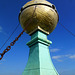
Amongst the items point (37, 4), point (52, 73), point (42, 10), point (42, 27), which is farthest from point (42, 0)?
point (52, 73)

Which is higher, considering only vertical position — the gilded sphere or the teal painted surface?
the gilded sphere

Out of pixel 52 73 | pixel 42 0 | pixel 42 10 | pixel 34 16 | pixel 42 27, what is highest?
pixel 42 0

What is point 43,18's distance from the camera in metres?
5.41

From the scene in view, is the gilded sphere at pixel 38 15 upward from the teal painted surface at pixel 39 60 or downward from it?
upward

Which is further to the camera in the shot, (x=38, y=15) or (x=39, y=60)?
(x=38, y=15)

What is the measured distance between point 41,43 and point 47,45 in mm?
628

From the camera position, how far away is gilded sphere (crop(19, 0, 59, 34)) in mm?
5380

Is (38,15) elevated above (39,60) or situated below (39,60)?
above

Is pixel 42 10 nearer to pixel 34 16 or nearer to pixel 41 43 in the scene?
pixel 34 16

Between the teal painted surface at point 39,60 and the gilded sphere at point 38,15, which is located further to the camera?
the gilded sphere at point 38,15

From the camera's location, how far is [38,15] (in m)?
5.35

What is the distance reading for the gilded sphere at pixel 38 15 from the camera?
5380mm

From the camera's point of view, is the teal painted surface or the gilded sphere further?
the gilded sphere

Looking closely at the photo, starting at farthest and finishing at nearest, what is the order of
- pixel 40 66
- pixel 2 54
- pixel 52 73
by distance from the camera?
1. pixel 52 73
2. pixel 40 66
3. pixel 2 54
